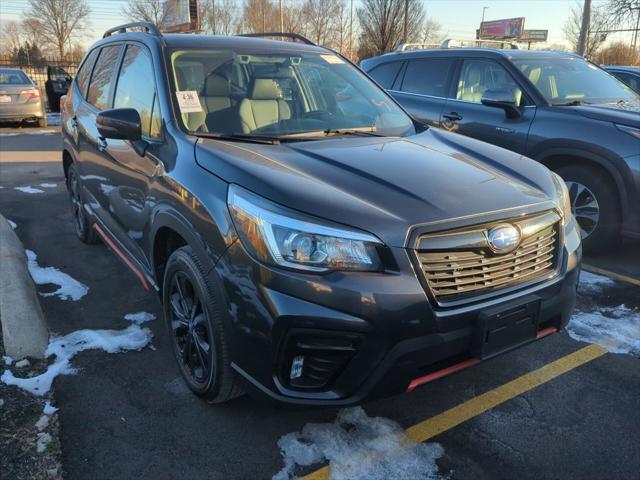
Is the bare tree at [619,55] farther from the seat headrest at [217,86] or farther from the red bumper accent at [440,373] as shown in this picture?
the red bumper accent at [440,373]

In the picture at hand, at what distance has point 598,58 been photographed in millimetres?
38375

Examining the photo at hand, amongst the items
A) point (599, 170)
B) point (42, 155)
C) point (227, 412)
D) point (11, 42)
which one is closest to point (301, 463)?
point (227, 412)

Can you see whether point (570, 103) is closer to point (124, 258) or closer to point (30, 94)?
point (124, 258)

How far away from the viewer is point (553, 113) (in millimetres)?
5012

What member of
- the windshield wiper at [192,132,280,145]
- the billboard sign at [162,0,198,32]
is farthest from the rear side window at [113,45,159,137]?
the billboard sign at [162,0,198,32]

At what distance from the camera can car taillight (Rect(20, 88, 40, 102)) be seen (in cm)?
1330

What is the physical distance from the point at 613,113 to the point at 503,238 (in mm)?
3192

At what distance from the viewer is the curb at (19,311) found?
318 cm

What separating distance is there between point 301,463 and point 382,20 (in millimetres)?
40075

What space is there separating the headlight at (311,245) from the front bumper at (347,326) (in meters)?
0.05

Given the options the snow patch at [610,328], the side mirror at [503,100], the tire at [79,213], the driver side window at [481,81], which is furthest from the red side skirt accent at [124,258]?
the driver side window at [481,81]

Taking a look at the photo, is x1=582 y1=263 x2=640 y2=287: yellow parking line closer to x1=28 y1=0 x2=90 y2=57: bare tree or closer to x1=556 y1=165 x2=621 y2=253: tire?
x1=556 y1=165 x2=621 y2=253: tire

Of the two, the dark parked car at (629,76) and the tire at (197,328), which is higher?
the dark parked car at (629,76)

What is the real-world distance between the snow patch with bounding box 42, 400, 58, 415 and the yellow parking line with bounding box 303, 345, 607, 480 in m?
1.31
